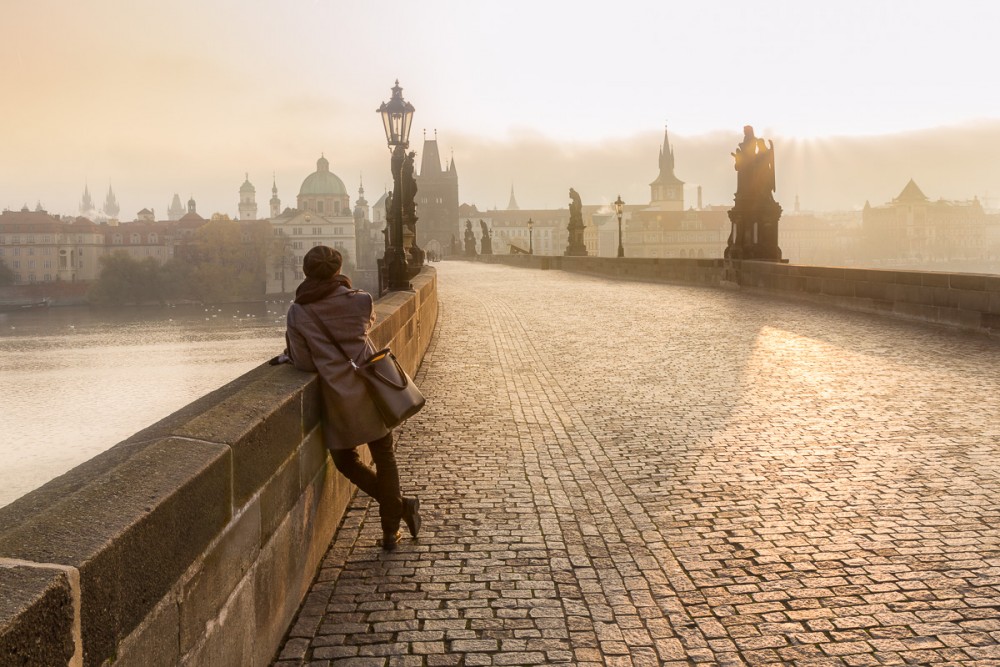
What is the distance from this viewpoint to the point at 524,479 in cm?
585

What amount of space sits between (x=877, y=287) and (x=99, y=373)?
184 feet

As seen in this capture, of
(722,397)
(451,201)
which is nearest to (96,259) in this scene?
(451,201)

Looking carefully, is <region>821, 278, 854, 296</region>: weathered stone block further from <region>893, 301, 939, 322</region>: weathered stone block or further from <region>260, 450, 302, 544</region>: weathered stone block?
<region>260, 450, 302, 544</region>: weathered stone block

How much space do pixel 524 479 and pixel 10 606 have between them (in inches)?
175

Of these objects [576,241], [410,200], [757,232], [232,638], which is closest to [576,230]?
[576,241]

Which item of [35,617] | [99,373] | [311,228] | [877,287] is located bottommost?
[99,373]

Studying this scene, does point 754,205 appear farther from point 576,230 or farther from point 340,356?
point 576,230

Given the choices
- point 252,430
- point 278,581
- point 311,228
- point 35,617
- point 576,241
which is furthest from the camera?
point 311,228

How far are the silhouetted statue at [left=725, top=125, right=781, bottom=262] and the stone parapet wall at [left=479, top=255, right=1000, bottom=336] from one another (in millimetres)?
777

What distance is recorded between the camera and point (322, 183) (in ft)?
531

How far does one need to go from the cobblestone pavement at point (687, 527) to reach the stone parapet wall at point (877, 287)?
9.49ft

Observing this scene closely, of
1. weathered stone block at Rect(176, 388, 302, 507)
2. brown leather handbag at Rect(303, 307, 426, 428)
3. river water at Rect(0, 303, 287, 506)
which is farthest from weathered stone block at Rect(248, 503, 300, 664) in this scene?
river water at Rect(0, 303, 287, 506)

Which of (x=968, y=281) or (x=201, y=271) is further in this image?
(x=201, y=271)

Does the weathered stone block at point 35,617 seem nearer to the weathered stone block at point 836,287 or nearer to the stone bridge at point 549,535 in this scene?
the stone bridge at point 549,535
